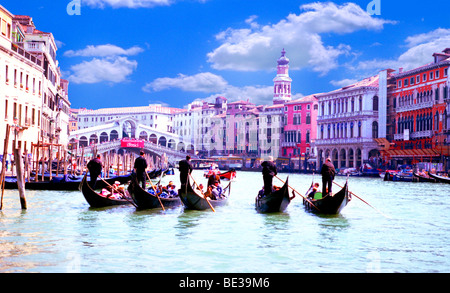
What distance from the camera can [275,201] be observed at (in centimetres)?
955

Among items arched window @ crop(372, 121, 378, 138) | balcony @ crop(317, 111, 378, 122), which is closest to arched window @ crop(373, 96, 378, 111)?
balcony @ crop(317, 111, 378, 122)

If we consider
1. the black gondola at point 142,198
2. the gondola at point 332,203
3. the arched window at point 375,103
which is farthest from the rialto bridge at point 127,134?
the gondola at point 332,203

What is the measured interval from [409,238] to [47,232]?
13.7ft

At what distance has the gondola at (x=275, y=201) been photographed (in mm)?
9438

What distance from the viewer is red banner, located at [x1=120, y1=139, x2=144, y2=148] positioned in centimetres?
4622

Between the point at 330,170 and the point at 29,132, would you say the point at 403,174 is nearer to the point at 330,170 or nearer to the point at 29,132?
the point at 29,132

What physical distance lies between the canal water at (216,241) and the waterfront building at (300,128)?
3618 cm

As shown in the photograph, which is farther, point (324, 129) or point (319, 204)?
point (324, 129)

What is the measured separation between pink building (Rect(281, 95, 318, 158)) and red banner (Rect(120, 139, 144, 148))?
11323 mm

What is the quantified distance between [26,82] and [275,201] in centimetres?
1370

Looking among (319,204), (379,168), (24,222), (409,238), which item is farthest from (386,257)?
(379,168)

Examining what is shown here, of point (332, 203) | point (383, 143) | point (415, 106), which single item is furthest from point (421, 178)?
point (332, 203)

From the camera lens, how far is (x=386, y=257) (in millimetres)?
5844
